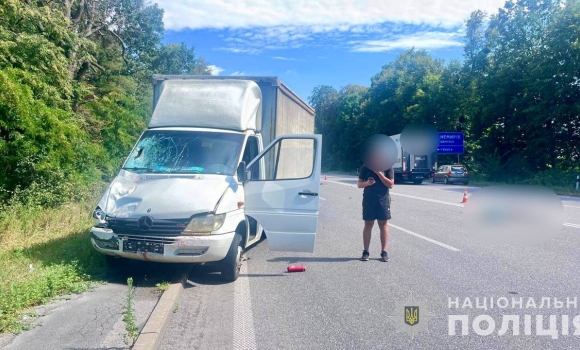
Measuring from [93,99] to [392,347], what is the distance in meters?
17.1

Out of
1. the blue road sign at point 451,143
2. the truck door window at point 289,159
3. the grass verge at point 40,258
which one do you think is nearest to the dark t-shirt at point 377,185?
the truck door window at point 289,159

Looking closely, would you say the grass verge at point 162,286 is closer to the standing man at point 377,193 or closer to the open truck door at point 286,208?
the open truck door at point 286,208

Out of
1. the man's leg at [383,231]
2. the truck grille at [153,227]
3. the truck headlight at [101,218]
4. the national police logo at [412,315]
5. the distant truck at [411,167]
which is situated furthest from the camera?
the distant truck at [411,167]

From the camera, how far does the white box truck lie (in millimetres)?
5855

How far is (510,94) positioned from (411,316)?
38178 mm

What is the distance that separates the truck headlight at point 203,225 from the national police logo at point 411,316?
92.0 inches

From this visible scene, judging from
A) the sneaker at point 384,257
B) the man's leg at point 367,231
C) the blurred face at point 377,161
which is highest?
the blurred face at point 377,161

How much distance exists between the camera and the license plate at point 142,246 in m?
5.83

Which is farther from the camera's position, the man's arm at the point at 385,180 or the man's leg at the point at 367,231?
the man's leg at the point at 367,231

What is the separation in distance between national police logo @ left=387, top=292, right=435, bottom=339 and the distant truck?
28.2 m

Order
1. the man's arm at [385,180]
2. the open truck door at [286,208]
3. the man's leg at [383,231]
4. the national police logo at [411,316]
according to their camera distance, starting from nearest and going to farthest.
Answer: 1. the national police logo at [411,316]
2. the open truck door at [286,208]
3. the man's arm at [385,180]
4. the man's leg at [383,231]

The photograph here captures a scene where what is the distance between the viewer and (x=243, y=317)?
197 inches

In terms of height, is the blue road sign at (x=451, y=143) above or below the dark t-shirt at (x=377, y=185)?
above

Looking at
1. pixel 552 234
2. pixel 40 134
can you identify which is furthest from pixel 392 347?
pixel 40 134
